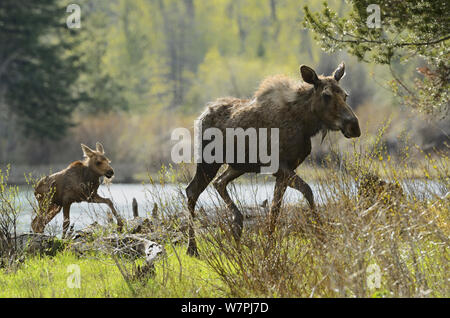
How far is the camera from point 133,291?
18.2 feet

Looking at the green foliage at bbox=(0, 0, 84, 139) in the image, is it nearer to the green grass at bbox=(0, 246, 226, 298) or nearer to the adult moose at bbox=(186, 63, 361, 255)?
the green grass at bbox=(0, 246, 226, 298)

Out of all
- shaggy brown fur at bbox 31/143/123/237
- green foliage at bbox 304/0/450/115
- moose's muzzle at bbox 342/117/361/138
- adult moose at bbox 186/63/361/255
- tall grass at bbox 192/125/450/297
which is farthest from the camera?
shaggy brown fur at bbox 31/143/123/237

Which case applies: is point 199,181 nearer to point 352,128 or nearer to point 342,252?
point 352,128

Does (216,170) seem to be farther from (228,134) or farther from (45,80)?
(45,80)

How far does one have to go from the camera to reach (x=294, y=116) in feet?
22.7

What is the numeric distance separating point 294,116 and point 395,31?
231cm

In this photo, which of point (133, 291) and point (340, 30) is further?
point (340, 30)

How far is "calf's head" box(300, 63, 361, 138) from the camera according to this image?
21.5ft

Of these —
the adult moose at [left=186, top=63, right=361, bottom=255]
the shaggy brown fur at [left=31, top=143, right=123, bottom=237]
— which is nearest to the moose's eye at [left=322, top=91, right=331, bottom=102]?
the adult moose at [left=186, top=63, right=361, bottom=255]

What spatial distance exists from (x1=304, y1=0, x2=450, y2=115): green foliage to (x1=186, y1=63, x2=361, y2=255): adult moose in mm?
1182

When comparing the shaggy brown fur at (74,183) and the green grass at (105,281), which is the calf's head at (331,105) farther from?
the shaggy brown fur at (74,183)

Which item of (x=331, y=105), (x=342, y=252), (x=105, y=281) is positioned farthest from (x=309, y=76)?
(x=105, y=281)

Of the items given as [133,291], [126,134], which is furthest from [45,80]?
[133,291]

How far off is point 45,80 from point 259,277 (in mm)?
27686
